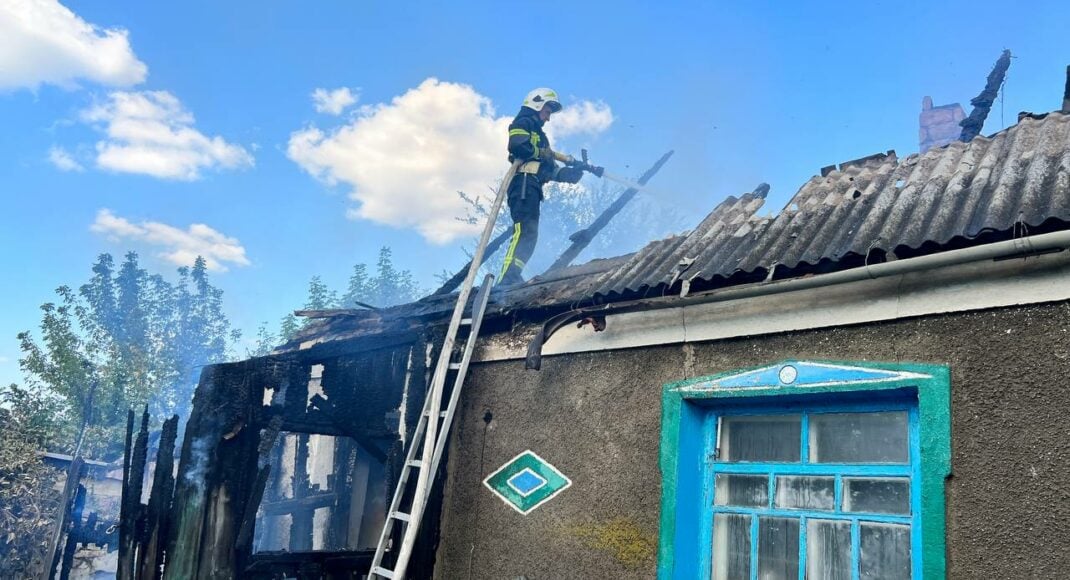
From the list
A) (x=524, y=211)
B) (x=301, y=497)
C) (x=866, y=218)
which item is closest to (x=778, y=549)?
(x=866, y=218)

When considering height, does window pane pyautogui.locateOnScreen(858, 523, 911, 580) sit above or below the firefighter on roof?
below

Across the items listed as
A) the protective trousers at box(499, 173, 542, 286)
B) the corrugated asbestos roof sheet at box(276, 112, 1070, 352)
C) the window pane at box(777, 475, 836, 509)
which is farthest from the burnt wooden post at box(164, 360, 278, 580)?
the window pane at box(777, 475, 836, 509)

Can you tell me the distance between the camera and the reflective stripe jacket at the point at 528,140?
26.4 ft

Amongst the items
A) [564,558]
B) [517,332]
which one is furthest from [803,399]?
[517,332]

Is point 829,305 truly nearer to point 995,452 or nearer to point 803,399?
point 803,399

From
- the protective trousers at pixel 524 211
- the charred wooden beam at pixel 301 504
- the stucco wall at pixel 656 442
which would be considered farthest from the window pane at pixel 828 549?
the charred wooden beam at pixel 301 504

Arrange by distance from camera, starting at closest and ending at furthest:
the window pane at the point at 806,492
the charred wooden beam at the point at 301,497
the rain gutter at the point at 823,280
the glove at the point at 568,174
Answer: the rain gutter at the point at 823,280
the window pane at the point at 806,492
the glove at the point at 568,174
the charred wooden beam at the point at 301,497

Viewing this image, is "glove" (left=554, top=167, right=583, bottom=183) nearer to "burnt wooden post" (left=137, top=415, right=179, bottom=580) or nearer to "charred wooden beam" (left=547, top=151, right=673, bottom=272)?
"charred wooden beam" (left=547, top=151, right=673, bottom=272)

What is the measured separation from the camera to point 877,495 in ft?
12.9

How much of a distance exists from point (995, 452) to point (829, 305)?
1147 millimetres

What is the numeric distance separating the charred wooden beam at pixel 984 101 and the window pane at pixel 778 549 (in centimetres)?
366

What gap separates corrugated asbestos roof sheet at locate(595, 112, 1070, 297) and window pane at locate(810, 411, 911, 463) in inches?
37.9

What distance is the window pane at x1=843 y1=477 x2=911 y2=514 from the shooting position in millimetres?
3830

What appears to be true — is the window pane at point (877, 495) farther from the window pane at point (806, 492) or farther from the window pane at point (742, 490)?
the window pane at point (742, 490)
